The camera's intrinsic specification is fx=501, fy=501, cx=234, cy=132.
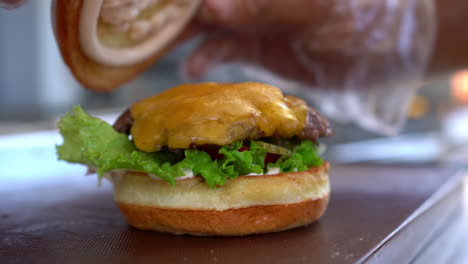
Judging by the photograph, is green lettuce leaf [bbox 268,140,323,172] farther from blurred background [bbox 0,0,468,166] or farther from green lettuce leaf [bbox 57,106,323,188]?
blurred background [bbox 0,0,468,166]

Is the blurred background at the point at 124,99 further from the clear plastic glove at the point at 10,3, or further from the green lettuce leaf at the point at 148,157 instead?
the clear plastic glove at the point at 10,3

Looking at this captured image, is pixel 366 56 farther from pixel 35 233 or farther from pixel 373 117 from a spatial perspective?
pixel 35 233

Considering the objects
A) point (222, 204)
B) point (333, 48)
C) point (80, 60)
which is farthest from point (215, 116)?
point (333, 48)

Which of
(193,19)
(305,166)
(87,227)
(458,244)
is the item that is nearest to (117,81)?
(193,19)

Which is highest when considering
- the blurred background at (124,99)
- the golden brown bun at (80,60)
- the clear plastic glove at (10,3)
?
the clear plastic glove at (10,3)

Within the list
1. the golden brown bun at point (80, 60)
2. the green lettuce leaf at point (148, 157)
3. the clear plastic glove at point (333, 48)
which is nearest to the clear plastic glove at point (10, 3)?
the golden brown bun at point (80, 60)

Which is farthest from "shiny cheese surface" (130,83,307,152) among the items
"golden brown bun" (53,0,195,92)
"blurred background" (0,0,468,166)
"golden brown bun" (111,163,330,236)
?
"blurred background" (0,0,468,166)
